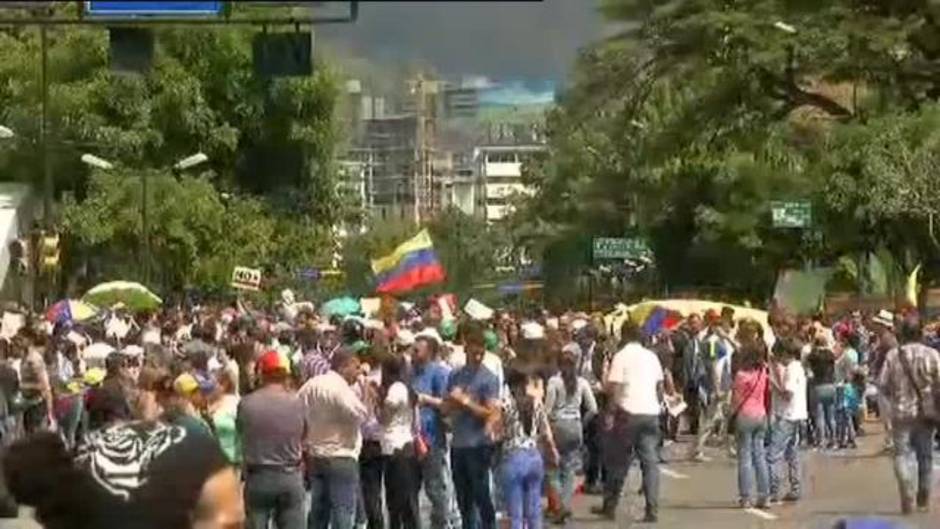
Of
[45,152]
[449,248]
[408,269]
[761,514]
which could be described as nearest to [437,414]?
[761,514]

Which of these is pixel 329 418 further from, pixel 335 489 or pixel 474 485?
pixel 474 485

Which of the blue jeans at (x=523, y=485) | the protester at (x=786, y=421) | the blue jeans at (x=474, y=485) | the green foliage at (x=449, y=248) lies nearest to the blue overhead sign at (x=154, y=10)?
the blue jeans at (x=474, y=485)

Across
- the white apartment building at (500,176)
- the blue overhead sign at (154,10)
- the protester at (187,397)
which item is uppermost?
the white apartment building at (500,176)

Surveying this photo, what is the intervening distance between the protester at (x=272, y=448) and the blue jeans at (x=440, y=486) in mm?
2893

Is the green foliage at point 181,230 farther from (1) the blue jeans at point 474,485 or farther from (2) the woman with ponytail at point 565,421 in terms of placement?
(1) the blue jeans at point 474,485

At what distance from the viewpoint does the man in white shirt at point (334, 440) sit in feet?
47.7

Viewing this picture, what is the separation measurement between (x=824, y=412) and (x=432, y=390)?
37.6ft

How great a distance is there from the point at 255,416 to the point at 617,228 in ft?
206

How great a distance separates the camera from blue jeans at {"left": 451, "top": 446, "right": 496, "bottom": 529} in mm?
15875

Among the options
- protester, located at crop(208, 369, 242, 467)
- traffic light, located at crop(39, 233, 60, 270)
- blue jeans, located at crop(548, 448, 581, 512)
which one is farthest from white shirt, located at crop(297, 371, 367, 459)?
traffic light, located at crop(39, 233, 60, 270)

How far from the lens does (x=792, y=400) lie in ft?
64.4

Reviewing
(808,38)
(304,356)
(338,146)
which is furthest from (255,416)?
(338,146)

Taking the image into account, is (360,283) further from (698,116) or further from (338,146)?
(698,116)

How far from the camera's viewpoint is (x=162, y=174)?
56.5 m
